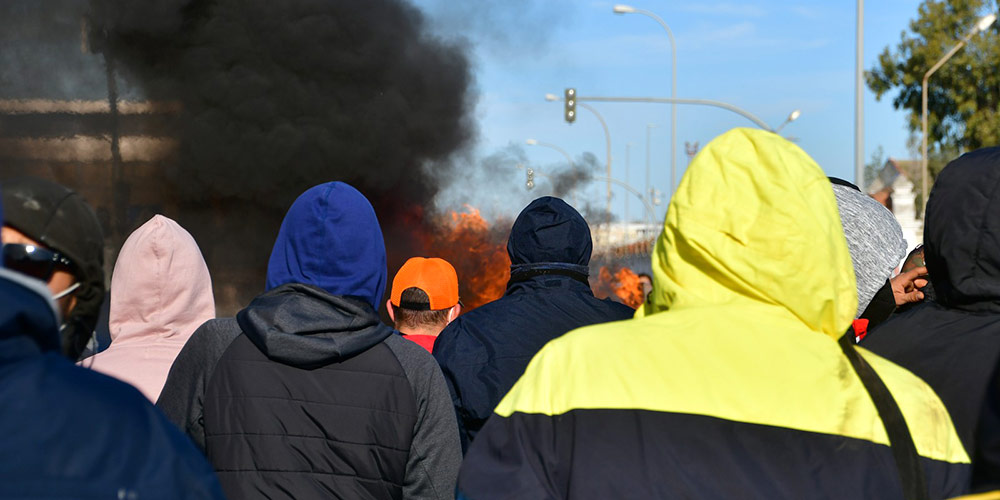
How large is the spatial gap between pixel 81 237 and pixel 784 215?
4.03 ft

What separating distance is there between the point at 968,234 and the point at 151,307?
94.9 inches

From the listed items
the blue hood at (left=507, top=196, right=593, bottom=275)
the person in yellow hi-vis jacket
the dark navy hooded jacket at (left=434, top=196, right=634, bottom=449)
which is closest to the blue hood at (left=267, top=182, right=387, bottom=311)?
the dark navy hooded jacket at (left=434, top=196, right=634, bottom=449)

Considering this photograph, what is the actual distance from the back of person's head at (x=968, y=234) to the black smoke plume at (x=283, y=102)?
1270 cm

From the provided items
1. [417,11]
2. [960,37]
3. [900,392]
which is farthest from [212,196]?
[960,37]

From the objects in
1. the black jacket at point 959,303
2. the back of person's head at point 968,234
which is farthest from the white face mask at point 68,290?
the back of person's head at point 968,234

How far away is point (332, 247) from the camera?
2.66 meters

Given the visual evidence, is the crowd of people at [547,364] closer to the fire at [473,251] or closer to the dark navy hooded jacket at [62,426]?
the dark navy hooded jacket at [62,426]

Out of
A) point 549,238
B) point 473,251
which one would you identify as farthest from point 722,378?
point 473,251

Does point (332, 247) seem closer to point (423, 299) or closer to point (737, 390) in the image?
point (737, 390)

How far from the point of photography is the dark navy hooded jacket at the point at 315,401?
7.88 feet

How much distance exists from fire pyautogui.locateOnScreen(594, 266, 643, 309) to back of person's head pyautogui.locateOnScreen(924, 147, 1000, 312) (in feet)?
50.5

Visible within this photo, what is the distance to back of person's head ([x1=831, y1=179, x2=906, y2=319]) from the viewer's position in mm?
2838

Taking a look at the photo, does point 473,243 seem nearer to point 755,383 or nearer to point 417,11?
point 417,11

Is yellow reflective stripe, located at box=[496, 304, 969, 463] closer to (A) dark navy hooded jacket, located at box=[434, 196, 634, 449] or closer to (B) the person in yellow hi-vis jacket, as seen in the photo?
(B) the person in yellow hi-vis jacket
